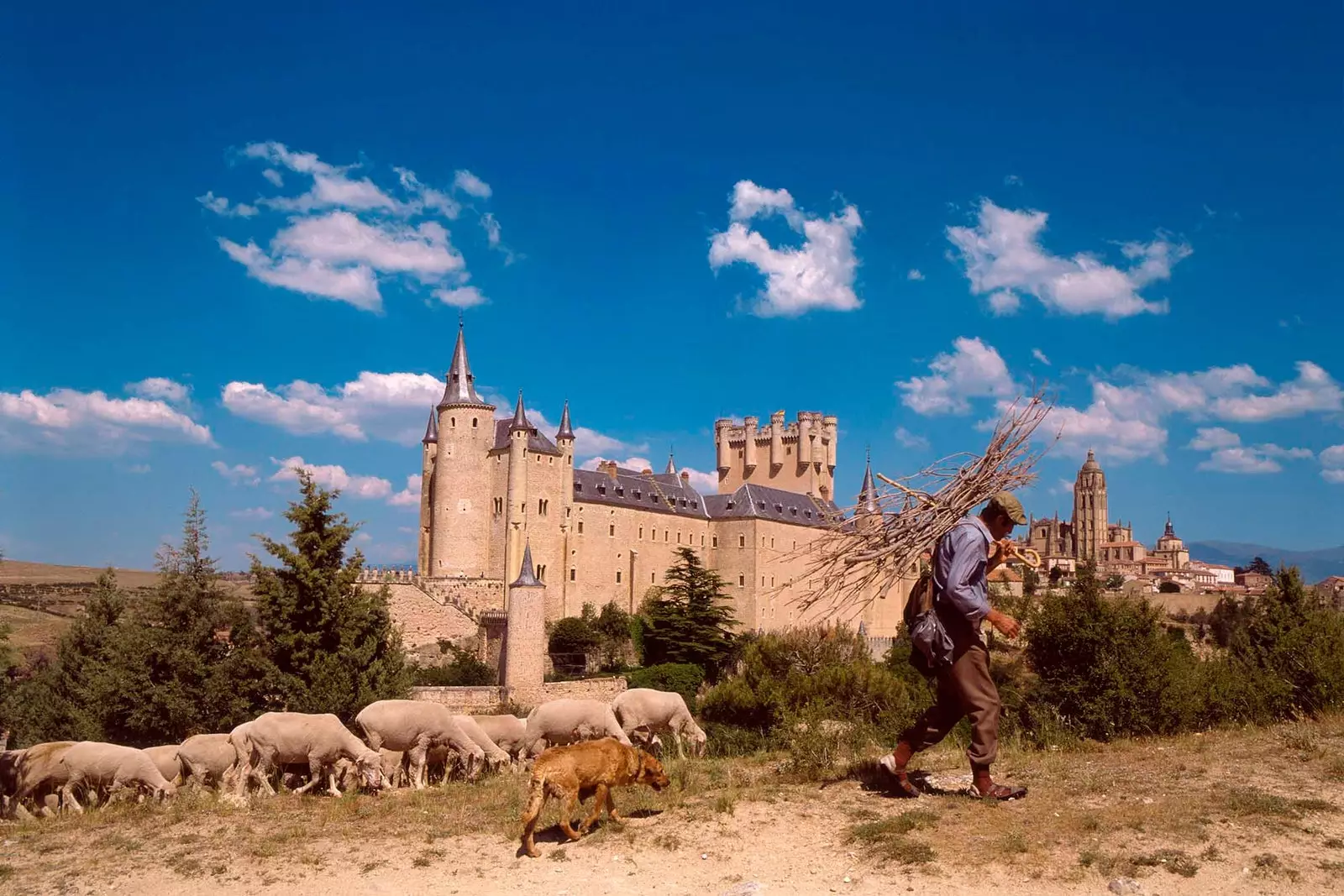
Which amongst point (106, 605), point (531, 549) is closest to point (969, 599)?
point (106, 605)

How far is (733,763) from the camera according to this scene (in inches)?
496

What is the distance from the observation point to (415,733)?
525 inches

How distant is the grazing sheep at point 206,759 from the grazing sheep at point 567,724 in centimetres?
442

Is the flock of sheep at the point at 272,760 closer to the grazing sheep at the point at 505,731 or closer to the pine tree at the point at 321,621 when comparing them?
the grazing sheep at the point at 505,731

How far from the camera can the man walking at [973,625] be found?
7.92 meters

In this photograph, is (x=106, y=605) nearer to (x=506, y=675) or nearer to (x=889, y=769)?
(x=506, y=675)

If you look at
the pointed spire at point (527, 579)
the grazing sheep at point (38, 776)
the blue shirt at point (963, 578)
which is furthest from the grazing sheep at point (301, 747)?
the pointed spire at point (527, 579)

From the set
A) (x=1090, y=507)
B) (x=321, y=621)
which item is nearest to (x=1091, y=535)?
(x=1090, y=507)

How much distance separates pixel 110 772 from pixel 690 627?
43.5m

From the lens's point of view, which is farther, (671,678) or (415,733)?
(671,678)

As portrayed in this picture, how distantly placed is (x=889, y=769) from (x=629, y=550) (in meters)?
55.7

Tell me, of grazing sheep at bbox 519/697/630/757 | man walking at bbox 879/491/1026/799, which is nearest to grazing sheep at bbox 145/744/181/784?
grazing sheep at bbox 519/697/630/757

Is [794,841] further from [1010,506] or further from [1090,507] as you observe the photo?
[1090,507]

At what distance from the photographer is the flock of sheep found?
11984 millimetres
